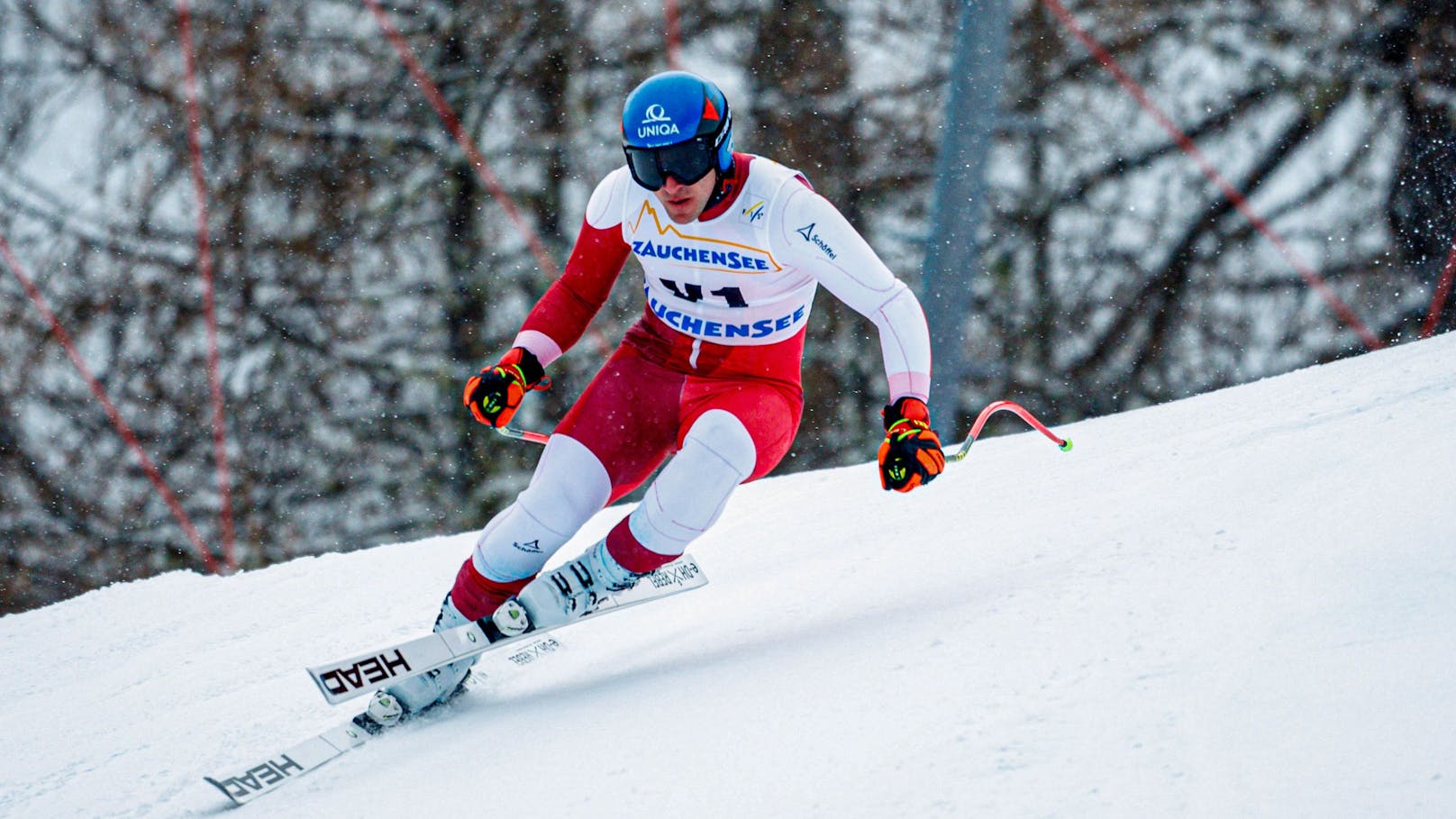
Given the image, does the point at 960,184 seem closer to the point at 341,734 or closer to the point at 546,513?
the point at 546,513

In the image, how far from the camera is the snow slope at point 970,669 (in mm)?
1754

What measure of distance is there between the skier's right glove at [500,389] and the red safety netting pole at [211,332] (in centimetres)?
815

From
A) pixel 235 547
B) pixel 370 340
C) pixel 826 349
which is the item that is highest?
pixel 370 340

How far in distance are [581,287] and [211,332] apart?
8.47 metres

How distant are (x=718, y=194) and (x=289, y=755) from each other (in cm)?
138

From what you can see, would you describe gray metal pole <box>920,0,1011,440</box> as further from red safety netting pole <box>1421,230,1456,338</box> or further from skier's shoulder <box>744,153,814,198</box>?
red safety netting pole <box>1421,230,1456,338</box>

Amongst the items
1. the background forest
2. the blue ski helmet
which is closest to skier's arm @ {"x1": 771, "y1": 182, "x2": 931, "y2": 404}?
the blue ski helmet

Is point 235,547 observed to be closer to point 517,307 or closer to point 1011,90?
point 517,307

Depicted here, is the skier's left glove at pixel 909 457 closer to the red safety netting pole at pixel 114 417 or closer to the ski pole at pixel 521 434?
the ski pole at pixel 521 434

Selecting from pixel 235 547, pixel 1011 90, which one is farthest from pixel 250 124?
pixel 1011 90

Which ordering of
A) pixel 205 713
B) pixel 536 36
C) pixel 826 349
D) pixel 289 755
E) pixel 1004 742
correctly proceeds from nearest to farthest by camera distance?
1. pixel 1004 742
2. pixel 289 755
3. pixel 205 713
4. pixel 826 349
5. pixel 536 36

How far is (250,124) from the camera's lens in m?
10.8

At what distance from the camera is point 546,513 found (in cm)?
259

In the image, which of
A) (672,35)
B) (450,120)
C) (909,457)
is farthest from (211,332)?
(909,457)
